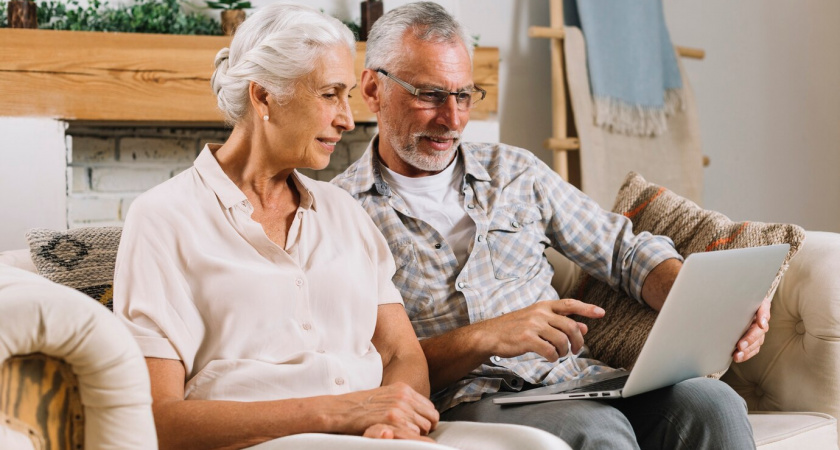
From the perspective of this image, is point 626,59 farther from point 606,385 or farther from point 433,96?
point 606,385

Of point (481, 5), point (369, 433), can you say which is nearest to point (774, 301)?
point (369, 433)

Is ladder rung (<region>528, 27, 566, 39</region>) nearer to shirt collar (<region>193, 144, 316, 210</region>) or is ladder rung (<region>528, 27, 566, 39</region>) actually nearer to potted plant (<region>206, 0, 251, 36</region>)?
potted plant (<region>206, 0, 251, 36</region>)

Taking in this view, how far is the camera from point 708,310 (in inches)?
56.1

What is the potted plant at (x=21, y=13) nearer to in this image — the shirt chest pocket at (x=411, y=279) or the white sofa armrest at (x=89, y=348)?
the shirt chest pocket at (x=411, y=279)

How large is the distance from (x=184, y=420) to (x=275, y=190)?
16.9 inches

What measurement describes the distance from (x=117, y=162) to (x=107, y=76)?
1.51 feet

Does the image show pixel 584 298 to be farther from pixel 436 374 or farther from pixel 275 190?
pixel 275 190

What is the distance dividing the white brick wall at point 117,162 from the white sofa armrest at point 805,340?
185 cm

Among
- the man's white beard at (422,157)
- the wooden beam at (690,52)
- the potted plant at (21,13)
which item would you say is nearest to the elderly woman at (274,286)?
the man's white beard at (422,157)

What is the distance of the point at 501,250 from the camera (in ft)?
6.03

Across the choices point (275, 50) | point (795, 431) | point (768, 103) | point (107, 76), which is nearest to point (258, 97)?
point (275, 50)

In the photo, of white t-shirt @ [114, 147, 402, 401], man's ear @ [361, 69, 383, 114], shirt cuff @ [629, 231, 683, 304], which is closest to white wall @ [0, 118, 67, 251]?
man's ear @ [361, 69, 383, 114]

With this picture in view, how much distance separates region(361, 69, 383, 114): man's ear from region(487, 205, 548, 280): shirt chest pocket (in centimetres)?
34

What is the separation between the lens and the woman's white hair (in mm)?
1471
